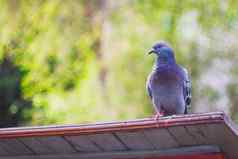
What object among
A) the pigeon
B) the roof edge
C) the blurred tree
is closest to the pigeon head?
the pigeon

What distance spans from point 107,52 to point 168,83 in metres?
8.81

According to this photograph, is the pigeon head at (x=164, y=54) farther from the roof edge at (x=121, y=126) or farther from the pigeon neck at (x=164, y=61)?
the roof edge at (x=121, y=126)

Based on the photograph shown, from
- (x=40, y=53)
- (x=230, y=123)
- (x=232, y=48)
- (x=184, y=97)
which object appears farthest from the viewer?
(x=40, y=53)

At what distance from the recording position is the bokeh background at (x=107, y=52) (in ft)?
47.8

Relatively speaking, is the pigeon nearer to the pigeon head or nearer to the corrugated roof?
the pigeon head

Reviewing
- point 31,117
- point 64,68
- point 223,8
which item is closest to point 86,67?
point 64,68

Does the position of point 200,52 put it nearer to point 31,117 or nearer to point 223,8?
point 223,8

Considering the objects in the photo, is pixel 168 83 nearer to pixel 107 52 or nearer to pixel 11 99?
pixel 11 99

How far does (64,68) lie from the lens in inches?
634

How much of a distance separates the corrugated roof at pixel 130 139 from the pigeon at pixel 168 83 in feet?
4.42

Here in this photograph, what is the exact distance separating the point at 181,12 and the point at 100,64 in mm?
1889

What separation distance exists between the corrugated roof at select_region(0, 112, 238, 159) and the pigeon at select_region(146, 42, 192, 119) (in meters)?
1.35

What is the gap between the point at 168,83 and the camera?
20.9 ft

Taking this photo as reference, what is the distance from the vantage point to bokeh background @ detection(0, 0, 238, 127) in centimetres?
1457
